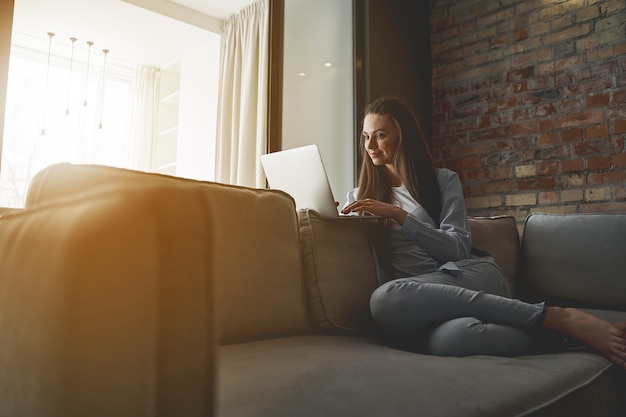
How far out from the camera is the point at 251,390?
0.68m

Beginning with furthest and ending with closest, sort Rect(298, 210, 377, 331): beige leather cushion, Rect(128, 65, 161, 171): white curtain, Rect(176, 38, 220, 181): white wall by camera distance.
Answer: Rect(128, 65, 161, 171): white curtain, Rect(176, 38, 220, 181): white wall, Rect(298, 210, 377, 331): beige leather cushion

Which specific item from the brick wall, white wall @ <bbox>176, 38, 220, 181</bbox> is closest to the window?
white wall @ <bbox>176, 38, 220, 181</bbox>

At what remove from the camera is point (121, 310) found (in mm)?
334

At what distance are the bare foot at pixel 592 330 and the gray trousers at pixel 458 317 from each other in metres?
0.04

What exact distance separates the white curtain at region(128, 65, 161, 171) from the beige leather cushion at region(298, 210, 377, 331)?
3.77 m

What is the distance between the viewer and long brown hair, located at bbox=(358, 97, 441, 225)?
5.17 ft

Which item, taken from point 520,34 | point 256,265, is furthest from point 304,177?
point 520,34

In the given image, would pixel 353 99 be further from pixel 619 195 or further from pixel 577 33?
pixel 619 195

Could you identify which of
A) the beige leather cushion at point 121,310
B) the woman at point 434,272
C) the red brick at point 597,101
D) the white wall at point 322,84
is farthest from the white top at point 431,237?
the red brick at point 597,101

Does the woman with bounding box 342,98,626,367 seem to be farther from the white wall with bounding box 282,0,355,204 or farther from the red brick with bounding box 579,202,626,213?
the red brick with bounding box 579,202,626,213

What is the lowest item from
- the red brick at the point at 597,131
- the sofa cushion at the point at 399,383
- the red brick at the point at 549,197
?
the sofa cushion at the point at 399,383

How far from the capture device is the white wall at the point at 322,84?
2871mm

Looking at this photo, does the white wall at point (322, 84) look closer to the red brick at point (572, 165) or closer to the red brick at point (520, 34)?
the red brick at point (520, 34)

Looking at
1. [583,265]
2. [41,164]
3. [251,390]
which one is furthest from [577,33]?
[41,164]
